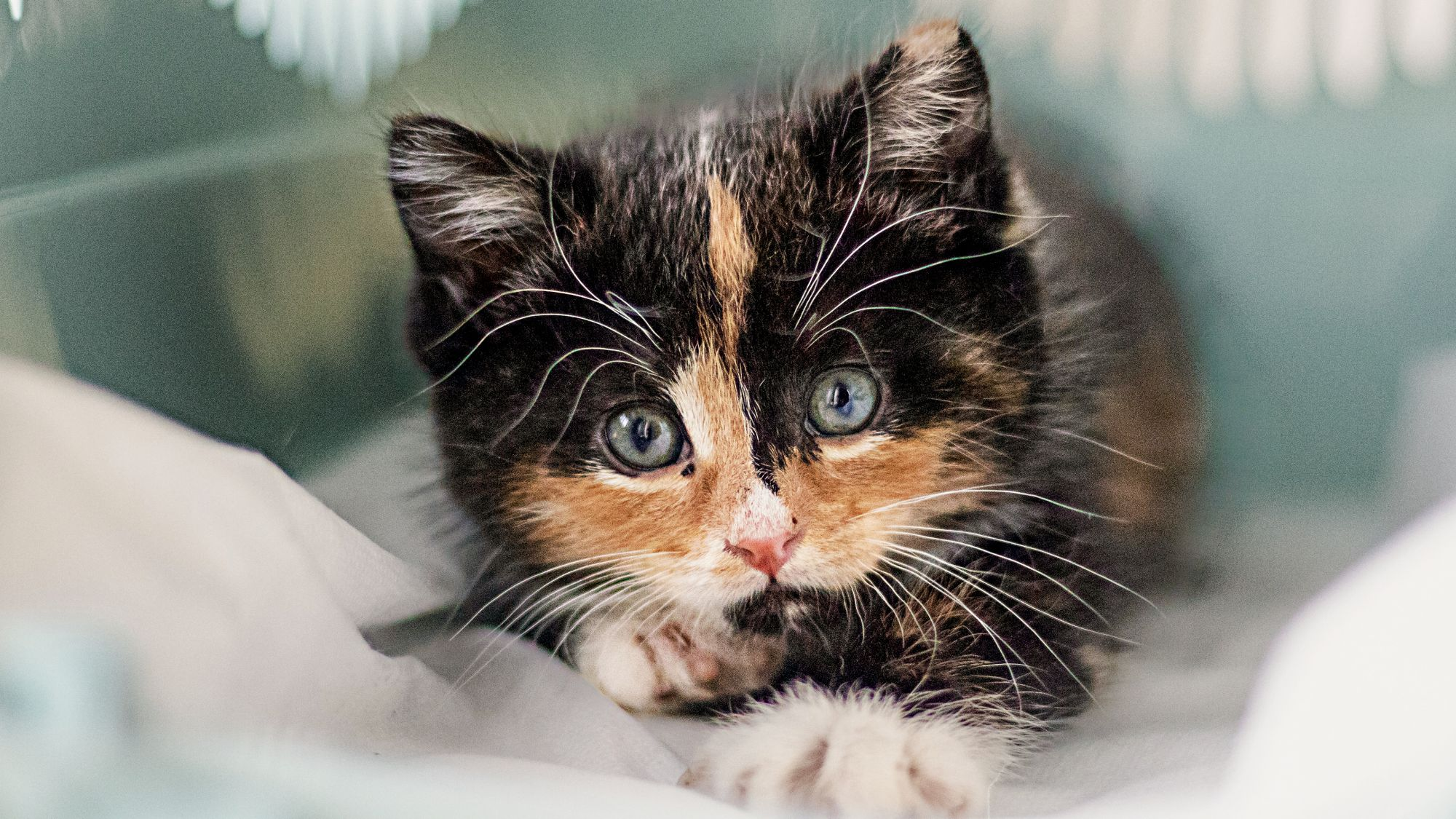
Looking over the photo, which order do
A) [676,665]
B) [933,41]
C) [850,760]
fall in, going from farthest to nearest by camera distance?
[676,665] < [933,41] < [850,760]

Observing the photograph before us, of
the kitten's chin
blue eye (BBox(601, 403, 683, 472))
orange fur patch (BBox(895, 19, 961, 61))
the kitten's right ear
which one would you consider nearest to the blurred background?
the kitten's right ear

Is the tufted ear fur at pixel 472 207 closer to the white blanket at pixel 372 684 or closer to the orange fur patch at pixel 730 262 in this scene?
the orange fur patch at pixel 730 262

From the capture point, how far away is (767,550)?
95cm

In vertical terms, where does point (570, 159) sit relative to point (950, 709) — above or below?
above

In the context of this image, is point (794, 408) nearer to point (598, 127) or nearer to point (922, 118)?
point (922, 118)

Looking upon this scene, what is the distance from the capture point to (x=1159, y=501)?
1312 mm

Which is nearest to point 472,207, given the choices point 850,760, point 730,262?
point 730,262

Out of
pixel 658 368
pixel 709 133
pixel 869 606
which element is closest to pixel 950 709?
pixel 869 606

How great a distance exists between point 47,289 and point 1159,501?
126 centimetres

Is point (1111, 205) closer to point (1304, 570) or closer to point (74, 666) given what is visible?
point (1304, 570)

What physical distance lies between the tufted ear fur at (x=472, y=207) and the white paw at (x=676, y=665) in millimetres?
360

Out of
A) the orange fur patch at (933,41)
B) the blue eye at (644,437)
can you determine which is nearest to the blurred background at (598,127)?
the orange fur patch at (933,41)

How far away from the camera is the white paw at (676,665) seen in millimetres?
1097

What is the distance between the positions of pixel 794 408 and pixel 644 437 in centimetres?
15
